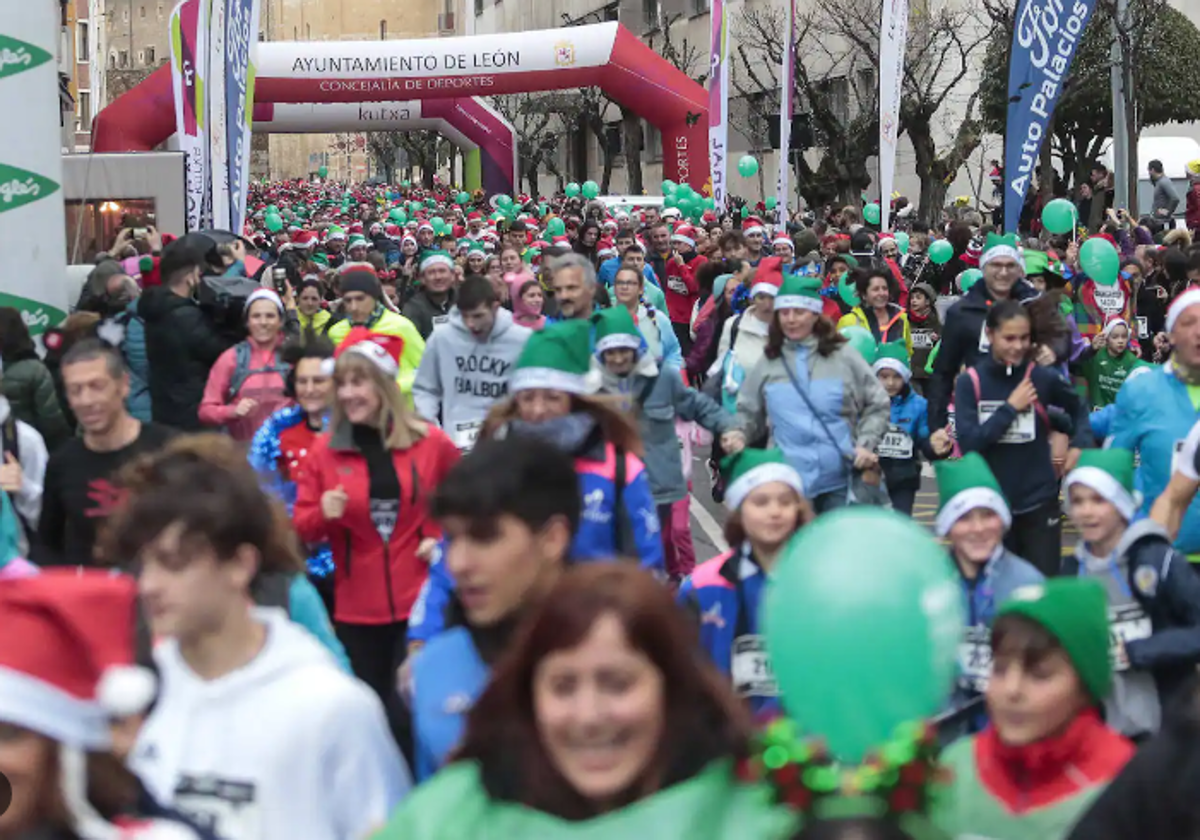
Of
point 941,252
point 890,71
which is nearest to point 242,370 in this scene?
point 941,252

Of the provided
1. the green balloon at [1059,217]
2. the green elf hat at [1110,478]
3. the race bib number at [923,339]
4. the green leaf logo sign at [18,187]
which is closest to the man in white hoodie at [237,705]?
the green elf hat at [1110,478]

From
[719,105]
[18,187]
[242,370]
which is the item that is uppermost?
[719,105]

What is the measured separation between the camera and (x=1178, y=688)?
5.30 m

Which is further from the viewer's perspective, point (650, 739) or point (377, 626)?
point (377, 626)

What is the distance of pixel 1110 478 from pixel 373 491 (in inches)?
91.6

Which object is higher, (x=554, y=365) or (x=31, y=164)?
(x=31, y=164)

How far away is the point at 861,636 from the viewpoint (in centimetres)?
249

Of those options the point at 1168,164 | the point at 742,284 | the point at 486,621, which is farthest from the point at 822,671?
the point at 1168,164

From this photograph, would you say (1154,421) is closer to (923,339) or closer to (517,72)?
(923,339)

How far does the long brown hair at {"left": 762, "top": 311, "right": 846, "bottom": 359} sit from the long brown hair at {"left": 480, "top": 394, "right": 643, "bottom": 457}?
9.83ft

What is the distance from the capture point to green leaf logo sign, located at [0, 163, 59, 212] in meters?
10.7

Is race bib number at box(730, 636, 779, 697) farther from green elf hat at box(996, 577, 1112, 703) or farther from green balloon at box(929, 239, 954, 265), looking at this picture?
green balloon at box(929, 239, 954, 265)

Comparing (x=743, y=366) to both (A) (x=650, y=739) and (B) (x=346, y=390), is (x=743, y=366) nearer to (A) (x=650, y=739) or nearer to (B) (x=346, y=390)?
(B) (x=346, y=390)

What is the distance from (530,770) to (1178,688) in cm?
318
